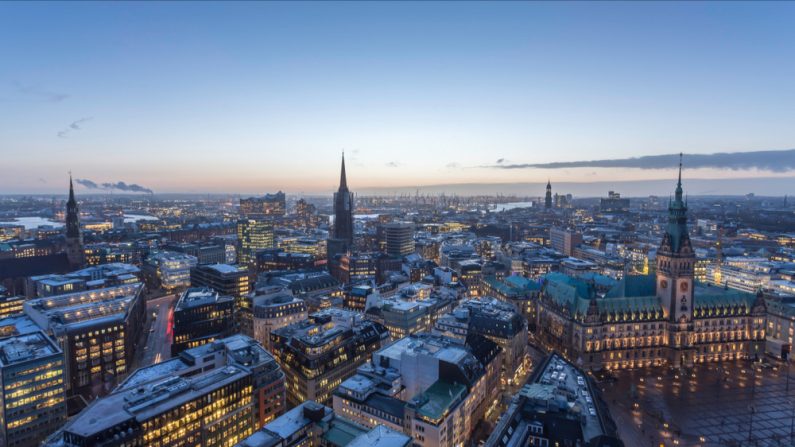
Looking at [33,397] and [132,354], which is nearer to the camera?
[33,397]

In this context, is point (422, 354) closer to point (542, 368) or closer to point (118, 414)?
point (542, 368)

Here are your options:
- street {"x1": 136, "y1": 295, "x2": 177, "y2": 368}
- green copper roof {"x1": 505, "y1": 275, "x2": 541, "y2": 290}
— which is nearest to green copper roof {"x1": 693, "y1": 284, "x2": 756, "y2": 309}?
green copper roof {"x1": 505, "y1": 275, "x2": 541, "y2": 290}

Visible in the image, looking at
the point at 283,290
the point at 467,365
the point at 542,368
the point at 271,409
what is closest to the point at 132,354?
the point at 283,290

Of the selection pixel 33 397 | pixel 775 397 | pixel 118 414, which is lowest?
pixel 775 397

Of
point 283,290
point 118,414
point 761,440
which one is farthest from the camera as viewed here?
point 283,290

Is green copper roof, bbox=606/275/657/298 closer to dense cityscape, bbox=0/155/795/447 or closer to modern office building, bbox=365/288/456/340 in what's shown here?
A: dense cityscape, bbox=0/155/795/447

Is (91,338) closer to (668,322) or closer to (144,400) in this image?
(144,400)

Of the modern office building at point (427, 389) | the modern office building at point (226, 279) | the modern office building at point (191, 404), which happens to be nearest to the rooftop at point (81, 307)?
the modern office building at point (226, 279)
